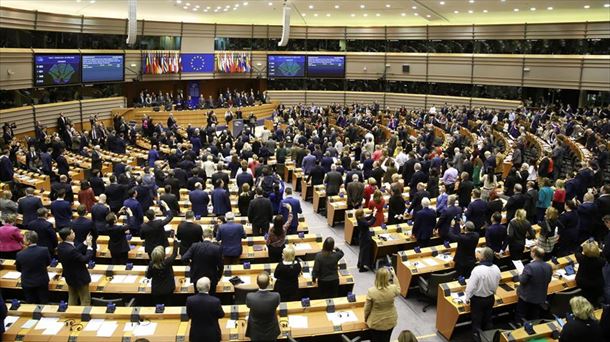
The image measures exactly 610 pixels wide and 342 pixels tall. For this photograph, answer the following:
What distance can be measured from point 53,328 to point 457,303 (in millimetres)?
5699

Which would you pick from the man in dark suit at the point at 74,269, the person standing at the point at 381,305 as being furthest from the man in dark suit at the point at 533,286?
the man in dark suit at the point at 74,269

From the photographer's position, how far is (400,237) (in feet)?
34.8

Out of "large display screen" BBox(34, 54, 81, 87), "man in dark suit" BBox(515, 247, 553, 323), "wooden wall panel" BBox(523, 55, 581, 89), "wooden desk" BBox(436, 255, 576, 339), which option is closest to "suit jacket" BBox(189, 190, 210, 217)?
"wooden desk" BBox(436, 255, 576, 339)

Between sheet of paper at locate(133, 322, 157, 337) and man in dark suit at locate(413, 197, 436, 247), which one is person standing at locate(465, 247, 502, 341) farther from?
sheet of paper at locate(133, 322, 157, 337)

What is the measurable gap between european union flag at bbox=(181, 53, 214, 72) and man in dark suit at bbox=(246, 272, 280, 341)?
1101 inches

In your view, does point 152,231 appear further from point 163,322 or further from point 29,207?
point 29,207

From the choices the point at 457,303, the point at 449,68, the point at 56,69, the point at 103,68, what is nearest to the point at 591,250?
the point at 457,303

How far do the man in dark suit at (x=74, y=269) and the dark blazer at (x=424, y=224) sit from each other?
235 inches

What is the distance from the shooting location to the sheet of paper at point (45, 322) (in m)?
6.73

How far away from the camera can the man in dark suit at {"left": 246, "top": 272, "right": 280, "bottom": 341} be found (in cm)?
606

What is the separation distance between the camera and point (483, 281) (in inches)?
287

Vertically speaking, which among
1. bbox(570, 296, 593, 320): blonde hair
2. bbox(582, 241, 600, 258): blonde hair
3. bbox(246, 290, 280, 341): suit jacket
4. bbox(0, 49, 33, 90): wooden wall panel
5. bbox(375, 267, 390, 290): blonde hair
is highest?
bbox(0, 49, 33, 90): wooden wall panel

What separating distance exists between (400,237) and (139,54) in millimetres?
23853

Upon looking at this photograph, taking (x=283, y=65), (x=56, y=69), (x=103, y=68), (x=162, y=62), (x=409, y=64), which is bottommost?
(x=56, y=69)
